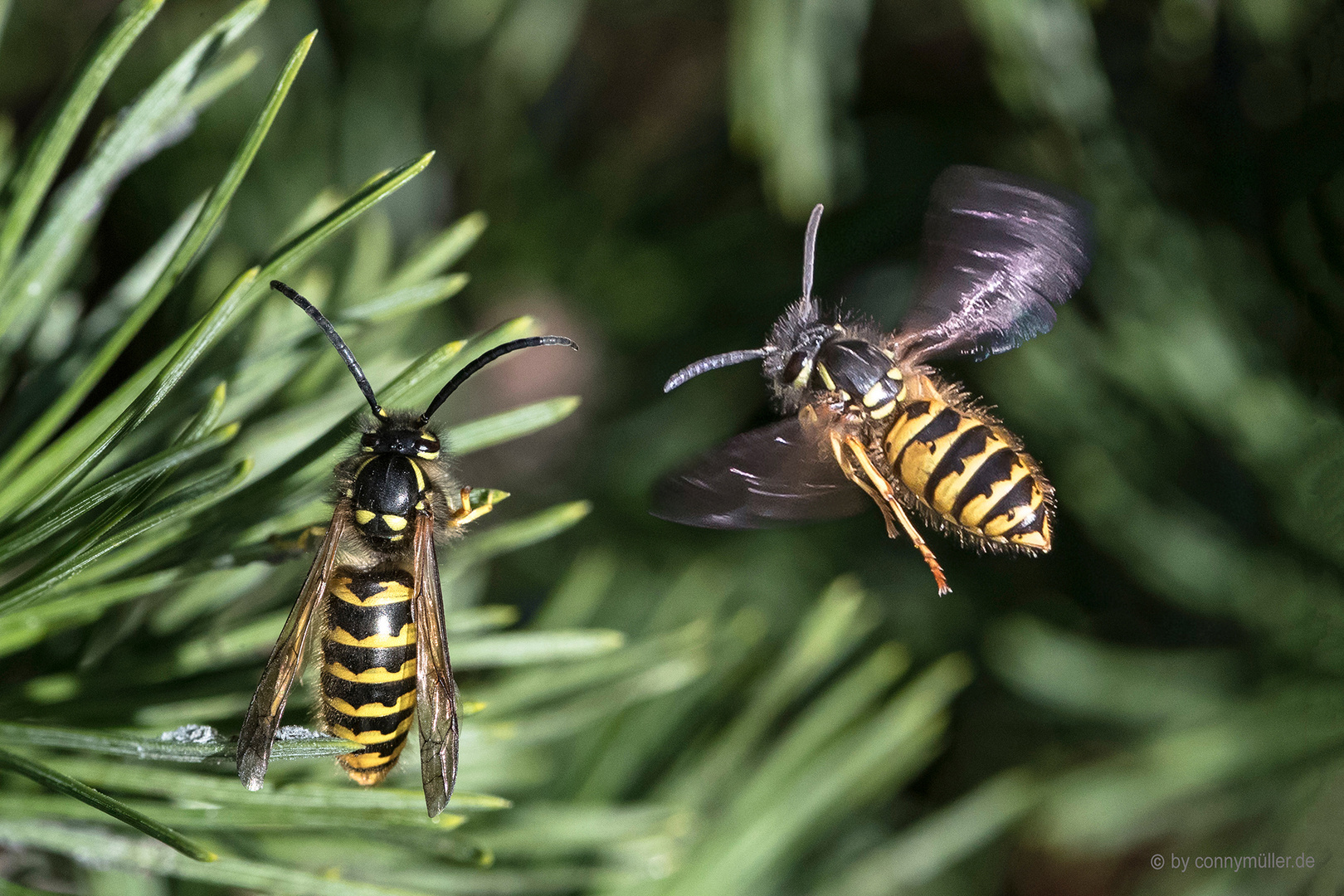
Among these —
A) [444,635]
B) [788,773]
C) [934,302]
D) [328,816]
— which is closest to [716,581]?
[788,773]

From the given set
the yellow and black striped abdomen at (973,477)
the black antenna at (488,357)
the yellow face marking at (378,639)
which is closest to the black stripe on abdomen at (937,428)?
the yellow and black striped abdomen at (973,477)

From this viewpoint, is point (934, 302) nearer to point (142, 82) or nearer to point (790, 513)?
point (790, 513)

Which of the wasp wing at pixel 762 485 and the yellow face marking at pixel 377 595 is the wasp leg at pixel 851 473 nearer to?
the wasp wing at pixel 762 485

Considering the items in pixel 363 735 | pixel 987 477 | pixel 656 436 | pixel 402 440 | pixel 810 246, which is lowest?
pixel 363 735

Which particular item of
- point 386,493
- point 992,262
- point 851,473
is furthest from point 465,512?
point 992,262

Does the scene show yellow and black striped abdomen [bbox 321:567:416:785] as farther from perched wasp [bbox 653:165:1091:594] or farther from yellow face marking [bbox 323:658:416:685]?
perched wasp [bbox 653:165:1091:594]

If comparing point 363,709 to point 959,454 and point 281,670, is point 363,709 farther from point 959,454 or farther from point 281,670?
point 959,454
